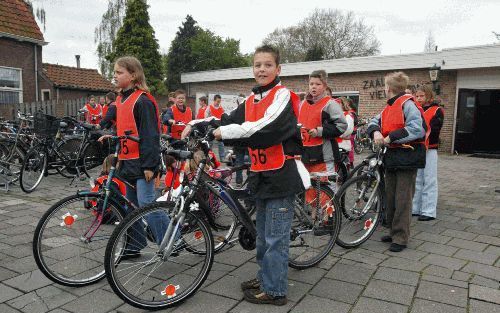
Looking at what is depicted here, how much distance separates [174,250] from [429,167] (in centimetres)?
419

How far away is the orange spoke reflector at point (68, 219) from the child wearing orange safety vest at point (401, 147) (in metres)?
3.01

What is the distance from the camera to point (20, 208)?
19.1 feet

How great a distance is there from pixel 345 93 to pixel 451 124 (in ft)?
15.5

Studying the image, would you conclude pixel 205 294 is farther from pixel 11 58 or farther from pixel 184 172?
pixel 11 58

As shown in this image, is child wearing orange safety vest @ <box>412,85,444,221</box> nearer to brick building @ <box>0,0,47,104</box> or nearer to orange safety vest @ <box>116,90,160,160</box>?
orange safety vest @ <box>116,90,160,160</box>

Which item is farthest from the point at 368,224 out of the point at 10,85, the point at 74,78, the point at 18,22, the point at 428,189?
the point at 74,78

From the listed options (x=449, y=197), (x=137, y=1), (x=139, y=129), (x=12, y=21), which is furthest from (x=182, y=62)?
(x=139, y=129)

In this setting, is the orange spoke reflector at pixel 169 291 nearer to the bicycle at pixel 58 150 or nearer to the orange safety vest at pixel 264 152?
the orange safety vest at pixel 264 152

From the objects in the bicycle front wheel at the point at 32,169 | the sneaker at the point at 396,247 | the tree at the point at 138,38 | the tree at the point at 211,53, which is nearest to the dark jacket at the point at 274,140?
the sneaker at the point at 396,247

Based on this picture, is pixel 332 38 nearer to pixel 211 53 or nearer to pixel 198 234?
pixel 211 53

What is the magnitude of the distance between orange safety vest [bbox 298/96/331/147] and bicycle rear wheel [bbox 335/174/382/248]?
592mm

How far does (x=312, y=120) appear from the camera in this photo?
468 centimetres

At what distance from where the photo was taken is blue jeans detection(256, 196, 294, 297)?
307 centimetres

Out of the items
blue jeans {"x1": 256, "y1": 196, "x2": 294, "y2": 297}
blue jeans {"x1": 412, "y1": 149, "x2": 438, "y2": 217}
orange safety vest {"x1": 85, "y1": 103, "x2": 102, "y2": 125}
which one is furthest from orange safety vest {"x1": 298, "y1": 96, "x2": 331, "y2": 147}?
orange safety vest {"x1": 85, "y1": 103, "x2": 102, "y2": 125}
